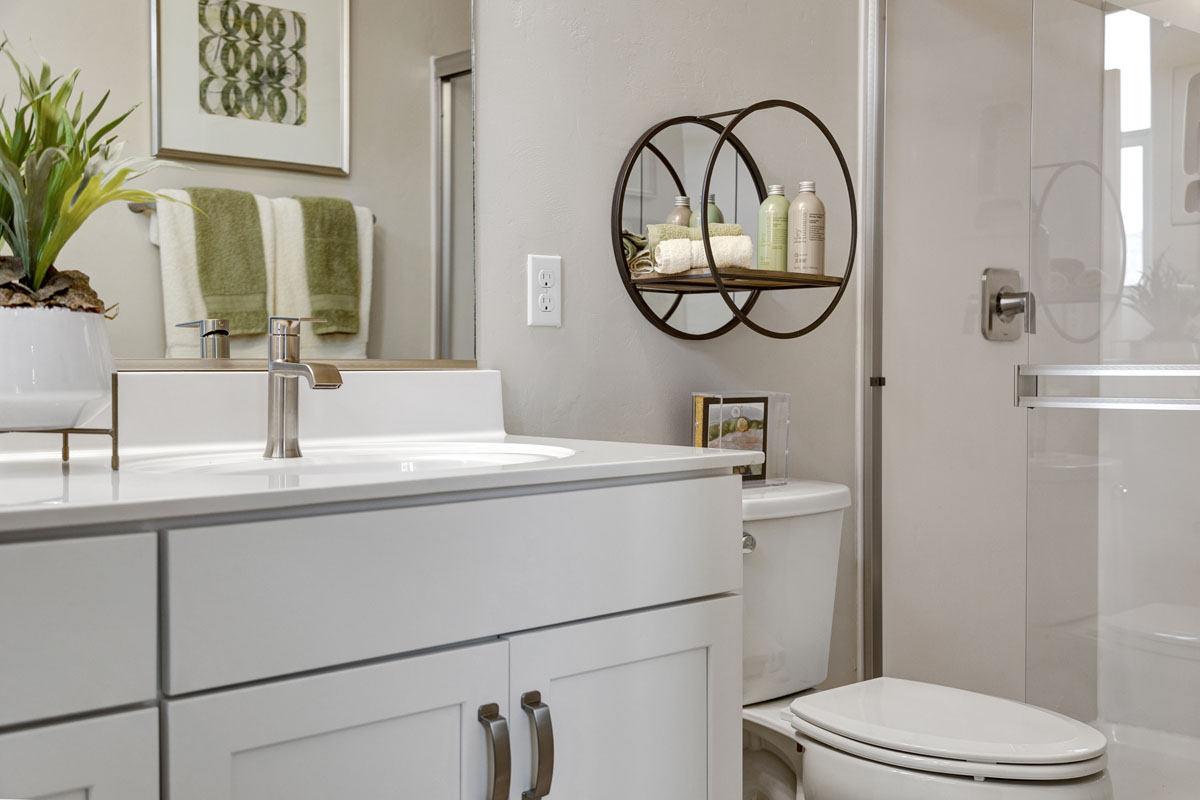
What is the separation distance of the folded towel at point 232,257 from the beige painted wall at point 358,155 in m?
0.03

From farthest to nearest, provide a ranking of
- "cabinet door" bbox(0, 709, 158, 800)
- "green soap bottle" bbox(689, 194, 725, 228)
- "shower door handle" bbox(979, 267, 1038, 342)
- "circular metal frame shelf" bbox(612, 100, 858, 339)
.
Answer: "shower door handle" bbox(979, 267, 1038, 342), "green soap bottle" bbox(689, 194, 725, 228), "circular metal frame shelf" bbox(612, 100, 858, 339), "cabinet door" bbox(0, 709, 158, 800)

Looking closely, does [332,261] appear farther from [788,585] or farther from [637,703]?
[788,585]

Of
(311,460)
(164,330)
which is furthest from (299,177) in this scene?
(311,460)

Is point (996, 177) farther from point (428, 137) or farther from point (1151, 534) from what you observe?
point (428, 137)

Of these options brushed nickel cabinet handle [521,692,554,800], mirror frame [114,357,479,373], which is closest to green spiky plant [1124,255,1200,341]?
mirror frame [114,357,479,373]

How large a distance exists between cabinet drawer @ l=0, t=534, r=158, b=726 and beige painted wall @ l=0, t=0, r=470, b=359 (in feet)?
1.89

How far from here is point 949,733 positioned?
1.37 metres

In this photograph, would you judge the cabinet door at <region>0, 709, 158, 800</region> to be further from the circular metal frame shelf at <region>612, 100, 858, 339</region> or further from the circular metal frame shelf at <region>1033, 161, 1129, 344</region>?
the circular metal frame shelf at <region>1033, 161, 1129, 344</region>

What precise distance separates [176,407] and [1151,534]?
4.74ft

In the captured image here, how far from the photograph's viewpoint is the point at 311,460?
125 centimetres

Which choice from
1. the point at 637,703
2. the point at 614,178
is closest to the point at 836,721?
the point at 637,703

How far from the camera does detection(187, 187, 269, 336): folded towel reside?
4.27 ft

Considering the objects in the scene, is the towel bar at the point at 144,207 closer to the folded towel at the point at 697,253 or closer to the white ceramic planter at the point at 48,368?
the white ceramic planter at the point at 48,368

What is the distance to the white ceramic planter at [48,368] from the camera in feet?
3.08
